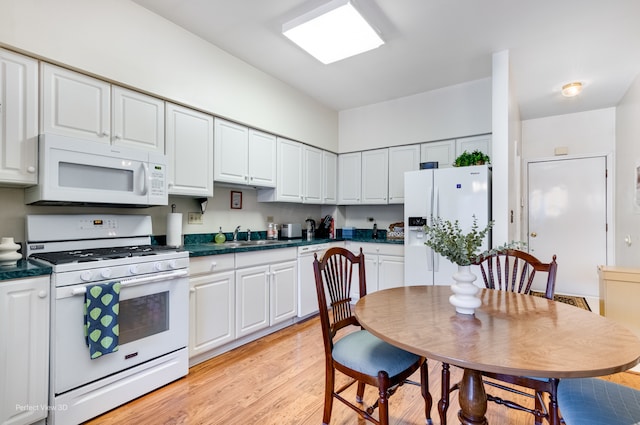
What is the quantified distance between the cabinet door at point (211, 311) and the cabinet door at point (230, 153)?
942mm

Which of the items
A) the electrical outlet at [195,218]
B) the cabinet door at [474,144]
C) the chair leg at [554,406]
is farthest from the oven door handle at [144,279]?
the cabinet door at [474,144]

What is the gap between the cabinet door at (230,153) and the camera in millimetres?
2842

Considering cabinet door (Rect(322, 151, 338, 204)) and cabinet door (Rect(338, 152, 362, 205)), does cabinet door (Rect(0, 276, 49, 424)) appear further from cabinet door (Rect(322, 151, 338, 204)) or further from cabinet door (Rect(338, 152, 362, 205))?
cabinet door (Rect(338, 152, 362, 205))

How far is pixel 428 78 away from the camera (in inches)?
135

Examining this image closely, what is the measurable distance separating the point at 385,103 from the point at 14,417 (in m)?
4.35

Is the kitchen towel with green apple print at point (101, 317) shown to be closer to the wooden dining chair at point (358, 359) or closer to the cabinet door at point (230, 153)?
the wooden dining chair at point (358, 359)

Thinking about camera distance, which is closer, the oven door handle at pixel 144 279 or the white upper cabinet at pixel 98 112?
the oven door handle at pixel 144 279

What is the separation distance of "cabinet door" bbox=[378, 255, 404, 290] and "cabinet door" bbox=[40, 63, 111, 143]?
3.00 meters

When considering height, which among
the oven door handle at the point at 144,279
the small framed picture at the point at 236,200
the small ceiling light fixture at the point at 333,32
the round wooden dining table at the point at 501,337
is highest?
the small ceiling light fixture at the point at 333,32

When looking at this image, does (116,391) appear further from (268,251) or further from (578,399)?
(578,399)

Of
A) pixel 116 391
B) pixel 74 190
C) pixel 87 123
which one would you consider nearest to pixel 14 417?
pixel 116 391

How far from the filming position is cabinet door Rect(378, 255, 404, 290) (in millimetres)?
3644

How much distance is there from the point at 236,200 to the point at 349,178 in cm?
Result: 173

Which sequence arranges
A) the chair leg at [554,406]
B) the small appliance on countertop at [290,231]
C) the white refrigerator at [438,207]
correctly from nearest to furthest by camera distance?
the chair leg at [554,406]
the white refrigerator at [438,207]
the small appliance on countertop at [290,231]
